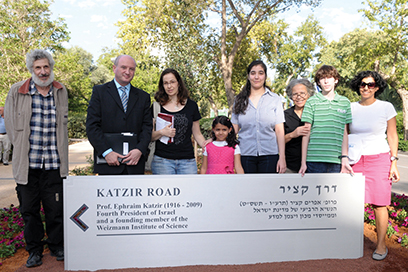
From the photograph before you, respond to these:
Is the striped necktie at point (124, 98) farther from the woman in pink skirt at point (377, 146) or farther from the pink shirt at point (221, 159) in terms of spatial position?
the woman in pink skirt at point (377, 146)

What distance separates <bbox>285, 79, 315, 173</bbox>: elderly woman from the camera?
3.73 m

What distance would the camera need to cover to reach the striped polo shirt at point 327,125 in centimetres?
338

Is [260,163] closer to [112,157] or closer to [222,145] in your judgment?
[222,145]

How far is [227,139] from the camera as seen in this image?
12.0ft

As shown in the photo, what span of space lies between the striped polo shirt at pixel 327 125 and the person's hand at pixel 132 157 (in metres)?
1.83

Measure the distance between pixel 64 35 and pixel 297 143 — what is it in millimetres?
21859

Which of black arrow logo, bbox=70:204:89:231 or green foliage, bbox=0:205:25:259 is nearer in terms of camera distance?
black arrow logo, bbox=70:204:89:231

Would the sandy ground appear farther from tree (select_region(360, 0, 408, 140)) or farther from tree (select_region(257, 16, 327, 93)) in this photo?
tree (select_region(257, 16, 327, 93))

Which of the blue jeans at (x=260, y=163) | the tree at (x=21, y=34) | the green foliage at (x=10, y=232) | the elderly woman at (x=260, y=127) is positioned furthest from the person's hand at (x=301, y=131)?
the tree at (x=21, y=34)

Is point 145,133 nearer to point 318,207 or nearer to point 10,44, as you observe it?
point 318,207

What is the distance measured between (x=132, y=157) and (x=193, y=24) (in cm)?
1032

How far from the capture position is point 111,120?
3174 millimetres

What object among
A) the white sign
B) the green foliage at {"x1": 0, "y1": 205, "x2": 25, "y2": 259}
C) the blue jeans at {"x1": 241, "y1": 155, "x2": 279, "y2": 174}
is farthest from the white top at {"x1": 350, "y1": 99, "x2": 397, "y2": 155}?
the green foliage at {"x1": 0, "y1": 205, "x2": 25, "y2": 259}

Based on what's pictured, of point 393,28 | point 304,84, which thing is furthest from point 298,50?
point 304,84
